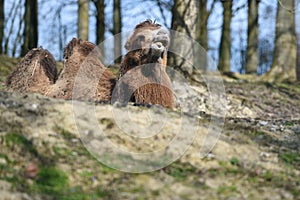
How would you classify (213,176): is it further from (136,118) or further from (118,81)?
(118,81)

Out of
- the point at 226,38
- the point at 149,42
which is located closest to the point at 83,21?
the point at 226,38

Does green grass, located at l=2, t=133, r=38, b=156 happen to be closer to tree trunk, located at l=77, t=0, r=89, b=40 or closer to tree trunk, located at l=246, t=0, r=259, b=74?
tree trunk, located at l=77, t=0, r=89, b=40

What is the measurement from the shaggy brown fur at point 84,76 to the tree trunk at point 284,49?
973 cm

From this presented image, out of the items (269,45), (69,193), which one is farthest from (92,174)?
(269,45)

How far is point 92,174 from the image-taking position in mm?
5137

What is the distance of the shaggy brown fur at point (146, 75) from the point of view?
25.0 ft

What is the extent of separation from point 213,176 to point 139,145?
91 centimetres

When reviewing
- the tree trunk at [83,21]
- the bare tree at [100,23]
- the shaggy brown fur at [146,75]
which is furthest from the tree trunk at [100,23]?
the shaggy brown fur at [146,75]

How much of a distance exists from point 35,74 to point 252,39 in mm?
12489

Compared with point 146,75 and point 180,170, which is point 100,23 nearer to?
point 146,75

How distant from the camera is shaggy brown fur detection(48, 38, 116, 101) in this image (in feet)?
26.4

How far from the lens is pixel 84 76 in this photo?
812cm

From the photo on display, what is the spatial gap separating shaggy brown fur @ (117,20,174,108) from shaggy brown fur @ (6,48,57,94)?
65.3 inches

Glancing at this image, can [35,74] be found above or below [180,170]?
above
